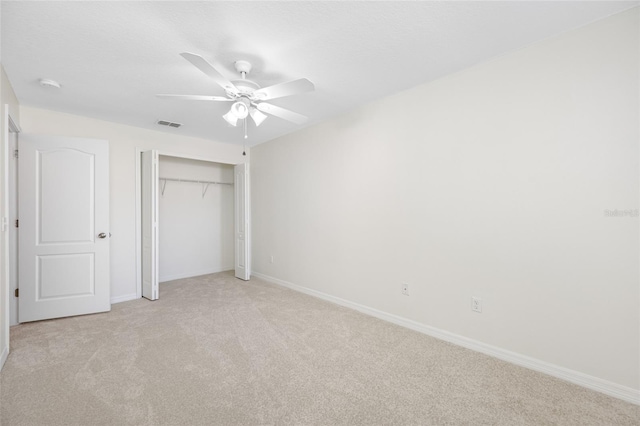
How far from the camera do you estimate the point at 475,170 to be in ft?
8.02

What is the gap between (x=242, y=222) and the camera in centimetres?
492

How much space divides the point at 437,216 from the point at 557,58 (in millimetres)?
1473

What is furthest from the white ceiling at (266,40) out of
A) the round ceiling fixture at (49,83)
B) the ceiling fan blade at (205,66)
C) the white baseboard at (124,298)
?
the white baseboard at (124,298)

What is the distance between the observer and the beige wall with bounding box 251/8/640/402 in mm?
1828

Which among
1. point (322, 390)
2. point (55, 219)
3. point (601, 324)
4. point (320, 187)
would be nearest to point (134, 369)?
point (322, 390)

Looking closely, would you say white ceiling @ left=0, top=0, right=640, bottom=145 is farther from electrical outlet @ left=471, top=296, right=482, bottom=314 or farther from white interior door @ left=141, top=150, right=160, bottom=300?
electrical outlet @ left=471, top=296, right=482, bottom=314

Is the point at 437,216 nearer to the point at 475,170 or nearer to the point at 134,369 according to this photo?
the point at 475,170

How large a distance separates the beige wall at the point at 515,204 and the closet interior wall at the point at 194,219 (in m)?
3.00

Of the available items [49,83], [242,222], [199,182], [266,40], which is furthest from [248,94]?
[199,182]

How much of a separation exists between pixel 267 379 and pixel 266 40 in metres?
2.50

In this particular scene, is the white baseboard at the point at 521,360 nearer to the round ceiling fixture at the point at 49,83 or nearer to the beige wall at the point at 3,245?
the beige wall at the point at 3,245

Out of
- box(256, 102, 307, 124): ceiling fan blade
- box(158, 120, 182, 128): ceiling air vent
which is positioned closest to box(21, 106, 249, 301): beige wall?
box(158, 120, 182, 128): ceiling air vent

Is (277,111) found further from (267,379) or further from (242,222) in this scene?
(242,222)

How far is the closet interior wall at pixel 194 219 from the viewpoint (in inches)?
191
